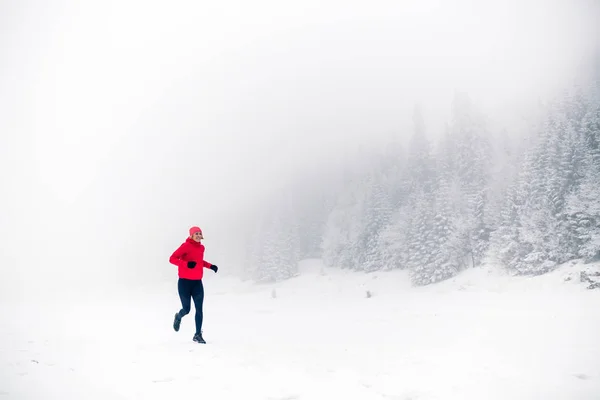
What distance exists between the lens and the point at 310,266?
73.3 metres

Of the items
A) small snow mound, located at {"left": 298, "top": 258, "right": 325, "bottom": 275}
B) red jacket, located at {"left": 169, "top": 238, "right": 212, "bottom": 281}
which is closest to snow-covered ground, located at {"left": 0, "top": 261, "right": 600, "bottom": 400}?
red jacket, located at {"left": 169, "top": 238, "right": 212, "bottom": 281}

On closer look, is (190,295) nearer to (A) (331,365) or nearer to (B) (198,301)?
(B) (198,301)

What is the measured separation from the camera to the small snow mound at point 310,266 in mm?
68875

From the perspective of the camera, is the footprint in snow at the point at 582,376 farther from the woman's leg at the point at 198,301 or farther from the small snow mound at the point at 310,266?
the small snow mound at the point at 310,266

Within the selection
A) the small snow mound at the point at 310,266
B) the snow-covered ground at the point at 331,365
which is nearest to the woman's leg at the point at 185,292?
the snow-covered ground at the point at 331,365

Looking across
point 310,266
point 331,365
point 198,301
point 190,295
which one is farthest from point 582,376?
point 310,266

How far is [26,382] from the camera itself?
16.3 ft

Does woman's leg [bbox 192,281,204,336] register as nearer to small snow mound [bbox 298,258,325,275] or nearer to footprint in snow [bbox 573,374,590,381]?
footprint in snow [bbox 573,374,590,381]

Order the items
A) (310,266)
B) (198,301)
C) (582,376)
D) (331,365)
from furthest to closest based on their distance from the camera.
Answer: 1. (310,266)
2. (198,301)
3. (331,365)
4. (582,376)

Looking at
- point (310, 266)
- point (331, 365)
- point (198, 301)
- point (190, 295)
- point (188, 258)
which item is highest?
point (188, 258)

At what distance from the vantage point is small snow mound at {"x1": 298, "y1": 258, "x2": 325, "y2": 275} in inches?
2712

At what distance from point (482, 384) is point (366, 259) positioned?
172ft

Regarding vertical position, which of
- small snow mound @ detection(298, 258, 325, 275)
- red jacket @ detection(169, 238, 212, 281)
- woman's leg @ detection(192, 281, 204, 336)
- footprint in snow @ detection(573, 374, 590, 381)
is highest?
red jacket @ detection(169, 238, 212, 281)

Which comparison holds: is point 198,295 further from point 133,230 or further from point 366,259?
point 133,230
